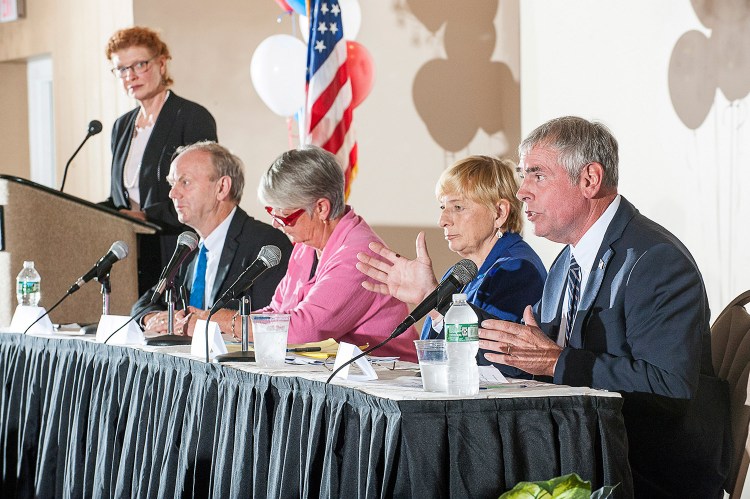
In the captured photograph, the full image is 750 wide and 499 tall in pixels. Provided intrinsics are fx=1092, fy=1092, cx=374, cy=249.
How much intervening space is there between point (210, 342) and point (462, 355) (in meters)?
0.93

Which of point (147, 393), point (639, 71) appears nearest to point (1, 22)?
point (639, 71)

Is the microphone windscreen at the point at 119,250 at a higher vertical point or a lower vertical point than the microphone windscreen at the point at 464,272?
higher

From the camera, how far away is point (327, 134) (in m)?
5.54

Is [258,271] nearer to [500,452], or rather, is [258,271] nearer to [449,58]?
[500,452]

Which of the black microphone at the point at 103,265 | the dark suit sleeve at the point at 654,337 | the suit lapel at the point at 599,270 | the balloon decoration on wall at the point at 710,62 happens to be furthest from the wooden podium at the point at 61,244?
the dark suit sleeve at the point at 654,337

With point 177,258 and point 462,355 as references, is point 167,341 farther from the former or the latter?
point 462,355

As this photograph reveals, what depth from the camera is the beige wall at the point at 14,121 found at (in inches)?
305

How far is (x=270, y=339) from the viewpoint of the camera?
8.13 feet

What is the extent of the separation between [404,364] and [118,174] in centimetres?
285

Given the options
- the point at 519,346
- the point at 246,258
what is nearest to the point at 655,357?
the point at 519,346

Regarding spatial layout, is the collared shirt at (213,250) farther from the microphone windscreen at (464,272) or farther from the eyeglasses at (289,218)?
the microphone windscreen at (464,272)

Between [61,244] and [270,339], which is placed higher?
[61,244]

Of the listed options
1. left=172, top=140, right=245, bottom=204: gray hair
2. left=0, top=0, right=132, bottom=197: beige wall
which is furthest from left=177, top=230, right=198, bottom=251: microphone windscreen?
left=0, top=0, right=132, bottom=197: beige wall

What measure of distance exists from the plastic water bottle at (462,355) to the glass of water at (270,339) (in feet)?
1.98
